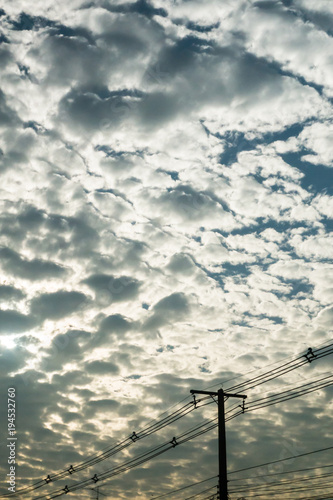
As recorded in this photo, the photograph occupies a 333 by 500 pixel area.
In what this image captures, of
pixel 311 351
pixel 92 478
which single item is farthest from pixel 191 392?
pixel 92 478

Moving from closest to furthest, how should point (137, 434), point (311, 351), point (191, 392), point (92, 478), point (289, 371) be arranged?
point (311, 351) < point (289, 371) < point (191, 392) < point (137, 434) < point (92, 478)

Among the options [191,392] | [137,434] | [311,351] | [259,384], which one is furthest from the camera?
[137,434]

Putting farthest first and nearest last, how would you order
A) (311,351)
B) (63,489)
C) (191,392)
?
(63,489) < (191,392) < (311,351)

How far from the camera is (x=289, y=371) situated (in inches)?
953

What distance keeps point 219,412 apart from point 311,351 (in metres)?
8.43

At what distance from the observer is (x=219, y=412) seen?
27.6m

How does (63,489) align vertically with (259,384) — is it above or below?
below

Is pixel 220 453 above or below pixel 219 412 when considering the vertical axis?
below

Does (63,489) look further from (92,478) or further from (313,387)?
(313,387)

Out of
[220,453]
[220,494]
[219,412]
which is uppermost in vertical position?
[219,412]

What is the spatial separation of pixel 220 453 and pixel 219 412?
2.54 metres

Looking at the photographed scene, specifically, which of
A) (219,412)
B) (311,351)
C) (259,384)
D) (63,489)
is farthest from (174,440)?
(63,489)

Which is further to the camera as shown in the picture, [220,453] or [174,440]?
[174,440]

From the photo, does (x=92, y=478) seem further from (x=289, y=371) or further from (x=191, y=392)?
(x=289, y=371)
